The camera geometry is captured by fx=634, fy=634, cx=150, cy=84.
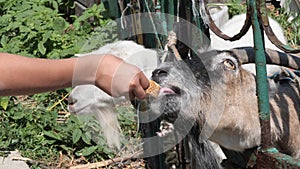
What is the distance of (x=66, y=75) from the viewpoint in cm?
186

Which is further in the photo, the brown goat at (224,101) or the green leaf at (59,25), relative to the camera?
the green leaf at (59,25)

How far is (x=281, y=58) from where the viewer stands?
8.01ft

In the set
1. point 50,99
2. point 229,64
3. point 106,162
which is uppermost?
point 229,64

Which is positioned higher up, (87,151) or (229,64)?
(229,64)

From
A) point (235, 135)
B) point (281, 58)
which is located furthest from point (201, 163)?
point (281, 58)

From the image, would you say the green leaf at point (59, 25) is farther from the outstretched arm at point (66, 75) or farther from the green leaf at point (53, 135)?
the outstretched arm at point (66, 75)

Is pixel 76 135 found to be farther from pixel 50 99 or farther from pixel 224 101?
pixel 224 101

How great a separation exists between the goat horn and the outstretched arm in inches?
27.4

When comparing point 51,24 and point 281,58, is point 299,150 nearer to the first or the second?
point 281,58

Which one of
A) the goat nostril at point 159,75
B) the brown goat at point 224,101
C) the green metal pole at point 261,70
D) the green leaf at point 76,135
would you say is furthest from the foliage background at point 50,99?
the green metal pole at point 261,70

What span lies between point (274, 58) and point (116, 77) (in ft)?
2.69

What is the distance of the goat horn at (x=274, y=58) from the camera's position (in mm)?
2438

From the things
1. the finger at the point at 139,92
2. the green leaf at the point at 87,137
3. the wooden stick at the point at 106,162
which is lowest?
the wooden stick at the point at 106,162

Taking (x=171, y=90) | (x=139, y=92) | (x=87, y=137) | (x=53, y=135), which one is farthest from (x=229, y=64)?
(x=53, y=135)
